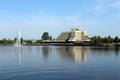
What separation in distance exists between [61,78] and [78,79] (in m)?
2.17

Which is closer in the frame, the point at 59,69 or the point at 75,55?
the point at 59,69

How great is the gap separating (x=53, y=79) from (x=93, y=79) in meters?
4.72

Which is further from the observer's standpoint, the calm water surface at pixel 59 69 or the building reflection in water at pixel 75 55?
the building reflection in water at pixel 75 55

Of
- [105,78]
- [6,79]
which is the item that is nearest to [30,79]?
[6,79]

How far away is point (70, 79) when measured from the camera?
32406mm

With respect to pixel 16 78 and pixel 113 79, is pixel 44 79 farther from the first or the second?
pixel 113 79

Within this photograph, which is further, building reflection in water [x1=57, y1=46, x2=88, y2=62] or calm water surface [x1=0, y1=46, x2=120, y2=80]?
building reflection in water [x1=57, y1=46, x2=88, y2=62]

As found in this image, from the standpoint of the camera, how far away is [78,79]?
32219 mm

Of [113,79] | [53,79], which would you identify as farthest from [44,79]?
[113,79]

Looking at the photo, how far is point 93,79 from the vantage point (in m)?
32.2

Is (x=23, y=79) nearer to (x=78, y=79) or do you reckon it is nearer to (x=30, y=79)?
(x=30, y=79)

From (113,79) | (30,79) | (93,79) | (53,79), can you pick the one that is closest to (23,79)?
(30,79)

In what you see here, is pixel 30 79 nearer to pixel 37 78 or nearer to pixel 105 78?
pixel 37 78

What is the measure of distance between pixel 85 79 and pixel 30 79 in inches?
255
